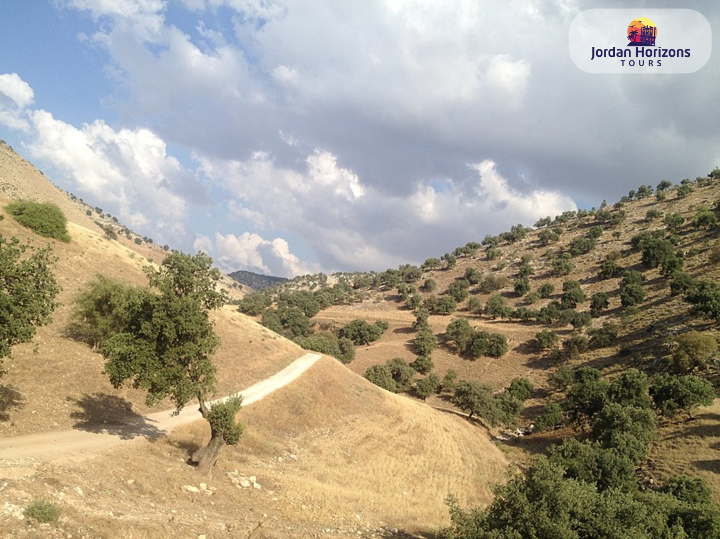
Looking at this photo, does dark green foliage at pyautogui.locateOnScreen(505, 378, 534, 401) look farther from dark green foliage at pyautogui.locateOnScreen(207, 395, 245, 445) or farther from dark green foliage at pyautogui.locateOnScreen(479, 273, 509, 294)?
dark green foliage at pyautogui.locateOnScreen(479, 273, 509, 294)

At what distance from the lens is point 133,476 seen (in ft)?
58.5

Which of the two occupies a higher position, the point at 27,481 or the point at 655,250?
the point at 655,250

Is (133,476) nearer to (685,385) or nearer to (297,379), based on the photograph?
(297,379)

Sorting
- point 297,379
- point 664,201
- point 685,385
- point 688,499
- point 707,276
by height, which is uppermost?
point 664,201

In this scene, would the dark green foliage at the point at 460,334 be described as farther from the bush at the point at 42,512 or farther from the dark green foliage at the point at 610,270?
the bush at the point at 42,512

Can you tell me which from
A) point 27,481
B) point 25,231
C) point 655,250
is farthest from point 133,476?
point 655,250

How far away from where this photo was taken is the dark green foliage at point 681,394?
40812 millimetres

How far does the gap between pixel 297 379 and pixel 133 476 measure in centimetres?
2475

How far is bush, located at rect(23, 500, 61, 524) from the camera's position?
38.3 ft

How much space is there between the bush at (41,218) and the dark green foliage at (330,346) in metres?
37.4

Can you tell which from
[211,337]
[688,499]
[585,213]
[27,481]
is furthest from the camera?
[585,213]

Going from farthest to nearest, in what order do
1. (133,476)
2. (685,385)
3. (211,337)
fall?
(685,385)
(211,337)
(133,476)

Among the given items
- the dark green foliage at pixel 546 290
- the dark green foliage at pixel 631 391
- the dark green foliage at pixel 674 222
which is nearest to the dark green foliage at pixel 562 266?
the dark green foliage at pixel 546 290

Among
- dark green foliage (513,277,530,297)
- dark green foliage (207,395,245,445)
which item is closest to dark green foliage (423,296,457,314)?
dark green foliage (513,277,530,297)
